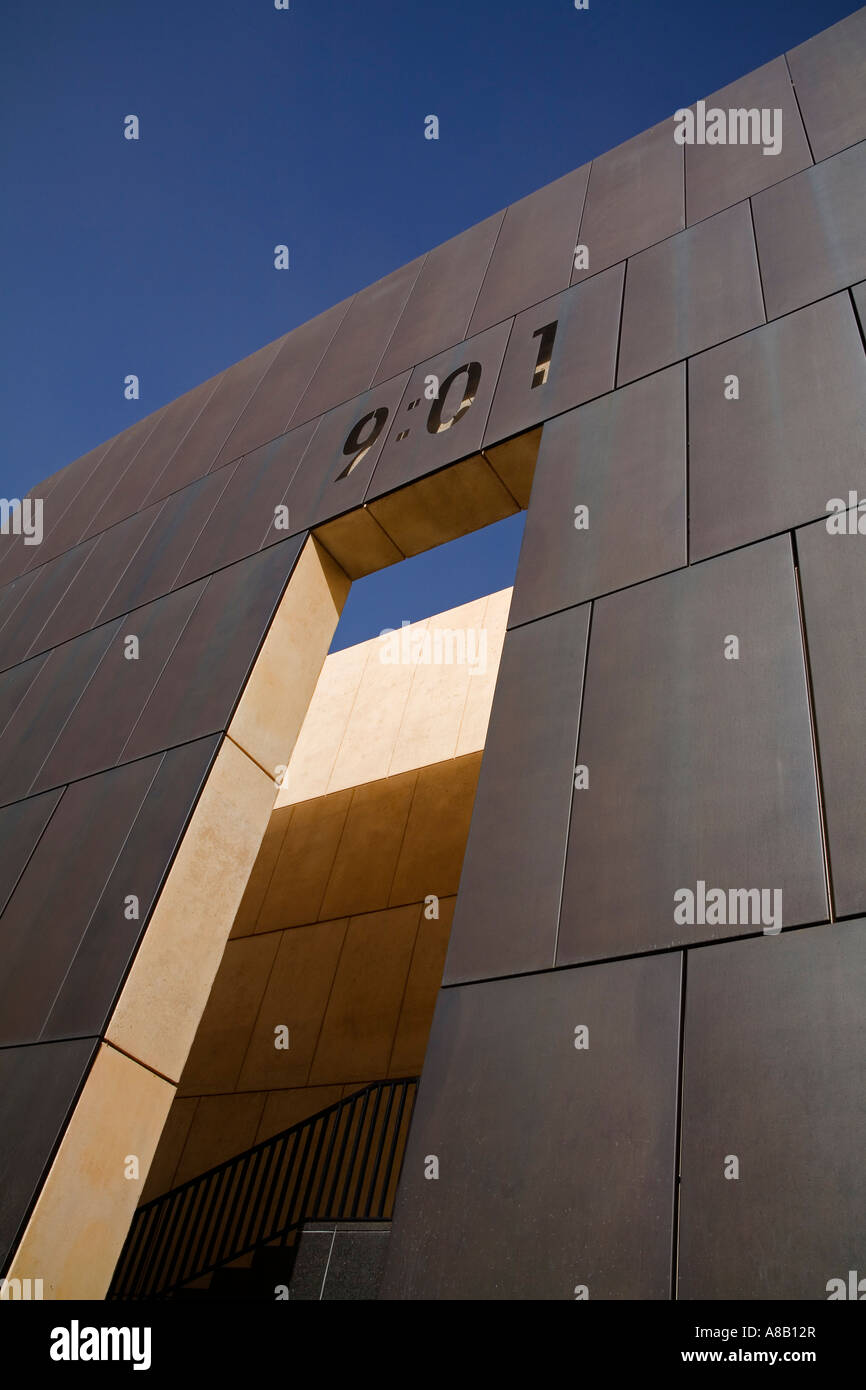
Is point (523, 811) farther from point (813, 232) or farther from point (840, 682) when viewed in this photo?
point (813, 232)

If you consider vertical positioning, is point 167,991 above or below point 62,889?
below

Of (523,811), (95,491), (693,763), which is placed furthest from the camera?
(95,491)

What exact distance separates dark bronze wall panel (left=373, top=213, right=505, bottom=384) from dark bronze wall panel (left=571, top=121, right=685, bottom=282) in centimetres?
144

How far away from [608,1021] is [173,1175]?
1108 centimetres

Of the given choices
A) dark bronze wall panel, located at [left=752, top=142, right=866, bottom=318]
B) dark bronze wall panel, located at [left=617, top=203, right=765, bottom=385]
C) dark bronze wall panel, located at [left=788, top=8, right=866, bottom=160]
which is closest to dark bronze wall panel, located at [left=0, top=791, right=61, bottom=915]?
dark bronze wall panel, located at [left=617, top=203, right=765, bottom=385]

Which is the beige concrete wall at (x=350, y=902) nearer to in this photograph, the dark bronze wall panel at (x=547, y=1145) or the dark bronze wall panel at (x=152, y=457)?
the dark bronze wall panel at (x=152, y=457)

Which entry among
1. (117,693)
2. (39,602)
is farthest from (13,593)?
(117,693)

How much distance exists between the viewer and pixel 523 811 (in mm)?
5656

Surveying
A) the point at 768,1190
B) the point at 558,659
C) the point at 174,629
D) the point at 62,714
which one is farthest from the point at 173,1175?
the point at 768,1190

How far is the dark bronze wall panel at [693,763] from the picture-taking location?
181 inches

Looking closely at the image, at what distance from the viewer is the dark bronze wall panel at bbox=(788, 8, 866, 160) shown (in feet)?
27.9

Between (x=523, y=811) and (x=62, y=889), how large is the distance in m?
4.11

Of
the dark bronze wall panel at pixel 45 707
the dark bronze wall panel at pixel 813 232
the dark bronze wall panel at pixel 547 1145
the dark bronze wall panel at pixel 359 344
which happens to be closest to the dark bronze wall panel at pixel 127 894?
the dark bronze wall panel at pixel 45 707

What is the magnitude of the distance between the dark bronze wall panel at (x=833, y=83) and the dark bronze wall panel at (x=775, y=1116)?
7.51 metres
